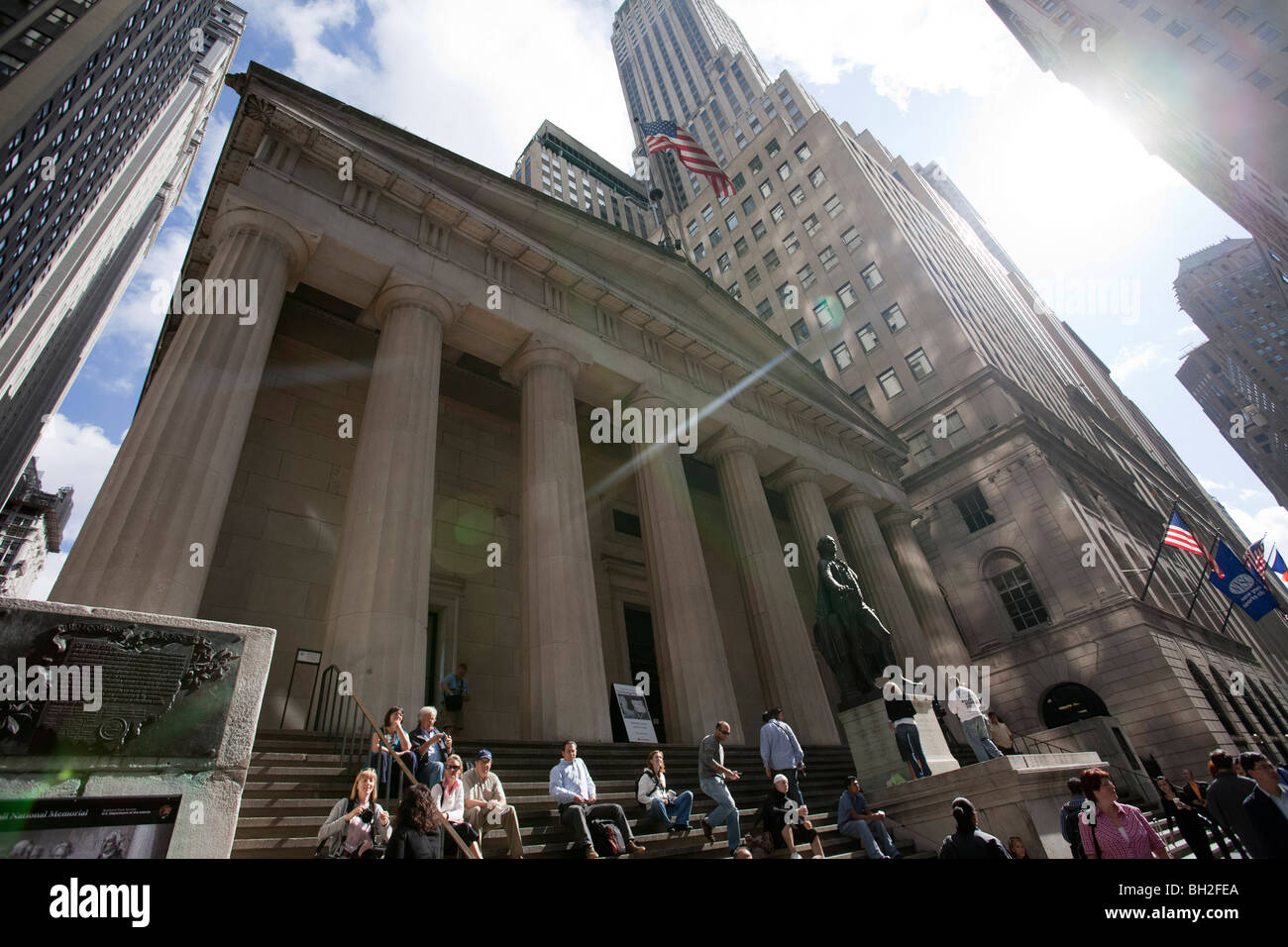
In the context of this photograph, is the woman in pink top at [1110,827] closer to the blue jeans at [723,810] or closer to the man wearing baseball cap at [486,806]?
the blue jeans at [723,810]

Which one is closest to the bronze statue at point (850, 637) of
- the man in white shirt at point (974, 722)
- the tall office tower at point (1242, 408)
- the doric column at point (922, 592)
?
the man in white shirt at point (974, 722)

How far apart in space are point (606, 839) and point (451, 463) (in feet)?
43.5

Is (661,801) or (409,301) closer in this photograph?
(661,801)

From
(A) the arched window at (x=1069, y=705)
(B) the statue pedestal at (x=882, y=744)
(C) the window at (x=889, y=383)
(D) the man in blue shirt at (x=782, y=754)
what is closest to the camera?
(D) the man in blue shirt at (x=782, y=754)

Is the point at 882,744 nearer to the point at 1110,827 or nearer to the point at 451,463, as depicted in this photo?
the point at 1110,827

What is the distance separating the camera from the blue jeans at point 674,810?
8094 mm

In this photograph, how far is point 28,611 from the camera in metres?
3.38

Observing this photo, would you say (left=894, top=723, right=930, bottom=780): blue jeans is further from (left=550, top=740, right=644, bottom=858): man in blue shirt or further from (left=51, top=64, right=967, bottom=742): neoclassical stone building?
(left=550, top=740, right=644, bottom=858): man in blue shirt

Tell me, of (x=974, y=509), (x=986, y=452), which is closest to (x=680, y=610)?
(x=974, y=509)

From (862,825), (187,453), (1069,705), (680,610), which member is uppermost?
(187,453)

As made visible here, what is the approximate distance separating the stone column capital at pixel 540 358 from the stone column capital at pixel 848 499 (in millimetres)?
12723

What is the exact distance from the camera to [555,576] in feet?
42.6
